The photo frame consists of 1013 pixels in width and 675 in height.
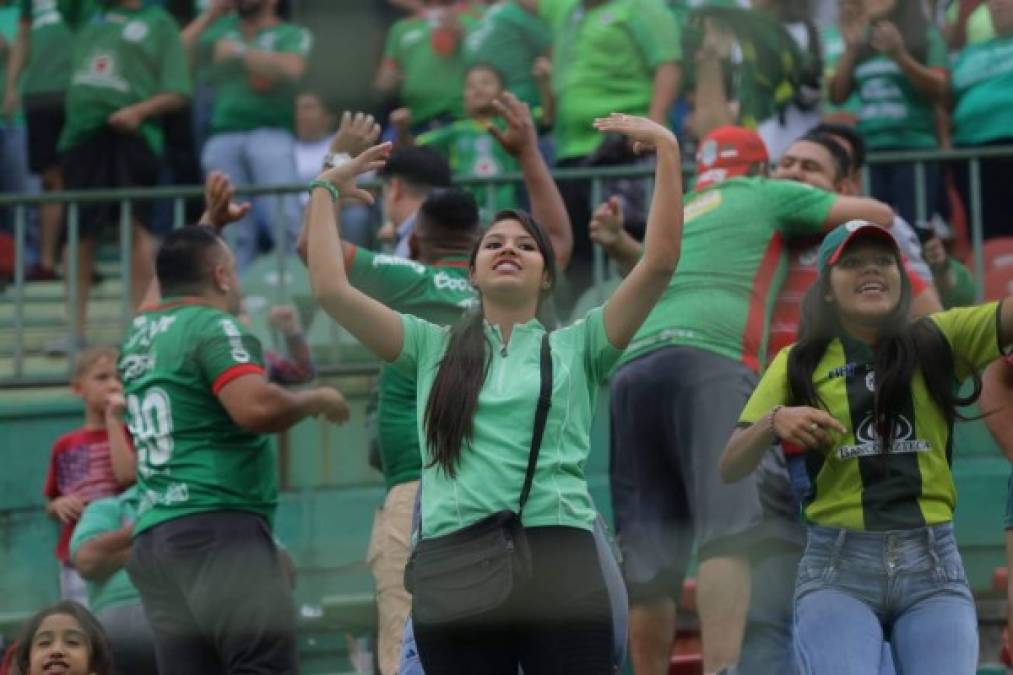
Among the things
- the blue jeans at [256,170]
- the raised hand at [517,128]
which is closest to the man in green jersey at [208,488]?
the raised hand at [517,128]

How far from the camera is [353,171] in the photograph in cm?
508

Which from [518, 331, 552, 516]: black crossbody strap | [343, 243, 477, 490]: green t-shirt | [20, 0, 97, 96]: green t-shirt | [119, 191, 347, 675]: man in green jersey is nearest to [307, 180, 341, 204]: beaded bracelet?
[518, 331, 552, 516]: black crossbody strap

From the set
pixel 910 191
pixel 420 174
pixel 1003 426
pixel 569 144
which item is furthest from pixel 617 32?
pixel 1003 426

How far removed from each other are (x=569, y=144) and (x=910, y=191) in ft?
3.95

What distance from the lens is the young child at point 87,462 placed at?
7.03m

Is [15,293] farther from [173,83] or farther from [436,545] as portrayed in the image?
[436,545]

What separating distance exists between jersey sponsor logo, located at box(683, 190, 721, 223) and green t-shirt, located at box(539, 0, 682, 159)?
217 cm

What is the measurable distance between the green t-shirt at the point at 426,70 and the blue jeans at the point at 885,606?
411 cm

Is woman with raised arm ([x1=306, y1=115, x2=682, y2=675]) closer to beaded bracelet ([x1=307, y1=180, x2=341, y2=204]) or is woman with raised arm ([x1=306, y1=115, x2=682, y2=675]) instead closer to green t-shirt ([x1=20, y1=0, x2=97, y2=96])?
beaded bracelet ([x1=307, y1=180, x2=341, y2=204])

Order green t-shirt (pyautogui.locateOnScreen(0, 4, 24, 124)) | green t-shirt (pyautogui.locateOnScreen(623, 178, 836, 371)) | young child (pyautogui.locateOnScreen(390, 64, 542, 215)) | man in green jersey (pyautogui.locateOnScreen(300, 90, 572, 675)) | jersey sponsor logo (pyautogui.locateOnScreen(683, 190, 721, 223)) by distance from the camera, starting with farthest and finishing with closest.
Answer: green t-shirt (pyautogui.locateOnScreen(0, 4, 24, 124))
young child (pyautogui.locateOnScreen(390, 64, 542, 215))
jersey sponsor logo (pyautogui.locateOnScreen(683, 190, 721, 223))
green t-shirt (pyautogui.locateOnScreen(623, 178, 836, 371))
man in green jersey (pyautogui.locateOnScreen(300, 90, 572, 675))

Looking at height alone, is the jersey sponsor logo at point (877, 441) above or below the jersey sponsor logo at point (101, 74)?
below

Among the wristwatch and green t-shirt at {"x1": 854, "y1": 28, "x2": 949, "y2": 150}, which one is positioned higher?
green t-shirt at {"x1": 854, "y1": 28, "x2": 949, "y2": 150}

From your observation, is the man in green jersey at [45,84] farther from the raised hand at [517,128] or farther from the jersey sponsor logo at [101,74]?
the raised hand at [517,128]

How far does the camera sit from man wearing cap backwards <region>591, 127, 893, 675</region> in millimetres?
5992
